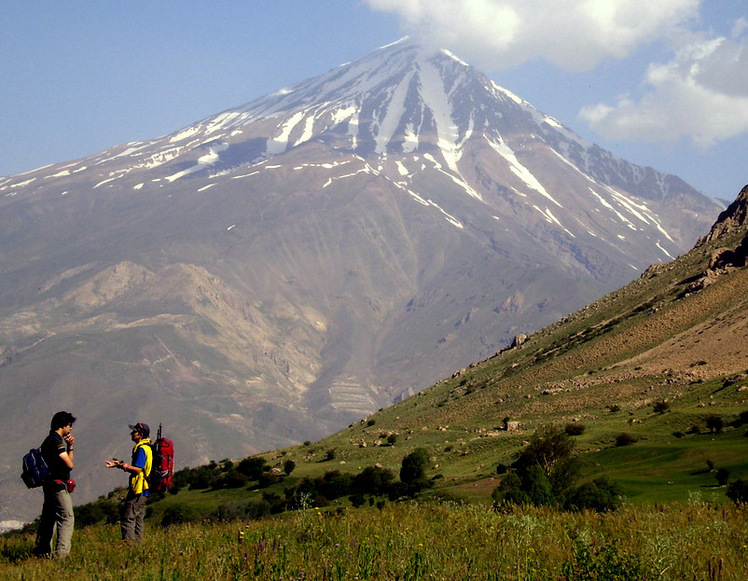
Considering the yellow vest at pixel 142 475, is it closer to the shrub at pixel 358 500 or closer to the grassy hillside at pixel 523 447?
the grassy hillside at pixel 523 447

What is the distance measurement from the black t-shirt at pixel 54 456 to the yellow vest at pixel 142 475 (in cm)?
153

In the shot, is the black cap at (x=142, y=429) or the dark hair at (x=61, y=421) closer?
the dark hair at (x=61, y=421)

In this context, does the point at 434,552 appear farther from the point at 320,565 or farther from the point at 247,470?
the point at 247,470

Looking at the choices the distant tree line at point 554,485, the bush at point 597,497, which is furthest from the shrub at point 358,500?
the bush at point 597,497

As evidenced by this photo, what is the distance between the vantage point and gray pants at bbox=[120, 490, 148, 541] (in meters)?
14.6

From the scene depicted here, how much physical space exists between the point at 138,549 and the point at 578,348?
65066 mm

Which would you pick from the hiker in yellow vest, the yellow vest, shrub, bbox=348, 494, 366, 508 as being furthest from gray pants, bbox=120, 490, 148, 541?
shrub, bbox=348, 494, 366, 508

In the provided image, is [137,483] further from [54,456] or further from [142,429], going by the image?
[54,456]

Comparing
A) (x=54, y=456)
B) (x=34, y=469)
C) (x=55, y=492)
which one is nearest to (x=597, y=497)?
(x=55, y=492)

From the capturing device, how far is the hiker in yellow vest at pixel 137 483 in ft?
48.1

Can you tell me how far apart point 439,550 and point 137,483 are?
673 cm

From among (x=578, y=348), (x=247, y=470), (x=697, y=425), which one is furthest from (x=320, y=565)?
(x=578, y=348)

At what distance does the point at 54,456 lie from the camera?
13.6m

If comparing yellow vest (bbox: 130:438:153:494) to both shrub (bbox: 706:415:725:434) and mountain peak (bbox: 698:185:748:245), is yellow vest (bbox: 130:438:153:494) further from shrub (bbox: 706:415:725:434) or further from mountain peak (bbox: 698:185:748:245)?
mountain peak (bbox: 698:185:748:245)
